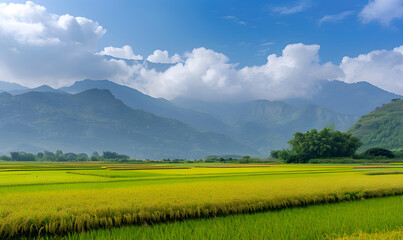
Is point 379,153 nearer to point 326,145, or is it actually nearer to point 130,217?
point 326,145

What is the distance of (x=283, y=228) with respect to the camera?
8.88 meters

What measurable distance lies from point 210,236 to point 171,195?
4580 millimetres

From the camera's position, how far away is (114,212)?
9750 mm

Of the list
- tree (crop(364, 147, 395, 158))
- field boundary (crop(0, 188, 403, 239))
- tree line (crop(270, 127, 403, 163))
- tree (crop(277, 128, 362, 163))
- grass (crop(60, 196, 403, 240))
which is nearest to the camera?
grass (crop(60, 196, 403, 240))

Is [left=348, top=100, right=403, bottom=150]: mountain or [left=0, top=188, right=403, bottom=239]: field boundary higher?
[left=348, top=100, right=403, bottom=150]: mountain

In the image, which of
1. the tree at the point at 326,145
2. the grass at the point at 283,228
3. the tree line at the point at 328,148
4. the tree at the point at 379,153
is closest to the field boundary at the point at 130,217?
the grass at the point at 283,228

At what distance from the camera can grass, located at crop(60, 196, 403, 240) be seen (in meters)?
8.15

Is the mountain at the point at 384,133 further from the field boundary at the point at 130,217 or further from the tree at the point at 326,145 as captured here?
the field boundary at the point at 130,217

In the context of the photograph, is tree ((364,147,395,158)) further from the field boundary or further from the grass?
the grass

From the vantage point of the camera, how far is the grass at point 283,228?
8148 millimetres

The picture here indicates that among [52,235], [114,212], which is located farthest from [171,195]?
[52,235]

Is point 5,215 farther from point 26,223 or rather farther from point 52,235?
point 52,235

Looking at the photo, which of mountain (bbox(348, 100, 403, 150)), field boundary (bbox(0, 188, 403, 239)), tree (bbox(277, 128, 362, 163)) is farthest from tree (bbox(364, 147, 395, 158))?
mountain (bbox(348, 100, 403, 150))

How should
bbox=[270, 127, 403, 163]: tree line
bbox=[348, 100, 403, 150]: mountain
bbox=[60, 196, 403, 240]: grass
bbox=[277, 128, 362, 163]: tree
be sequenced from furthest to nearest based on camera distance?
bbox=[348, 100, 403, 150]: mountain → bbox=[277, 128, 362, 163]: tree → bbox=[270, 127, 403, 163]: tree line → bbox=[60, 196, 403, 240]: grass
